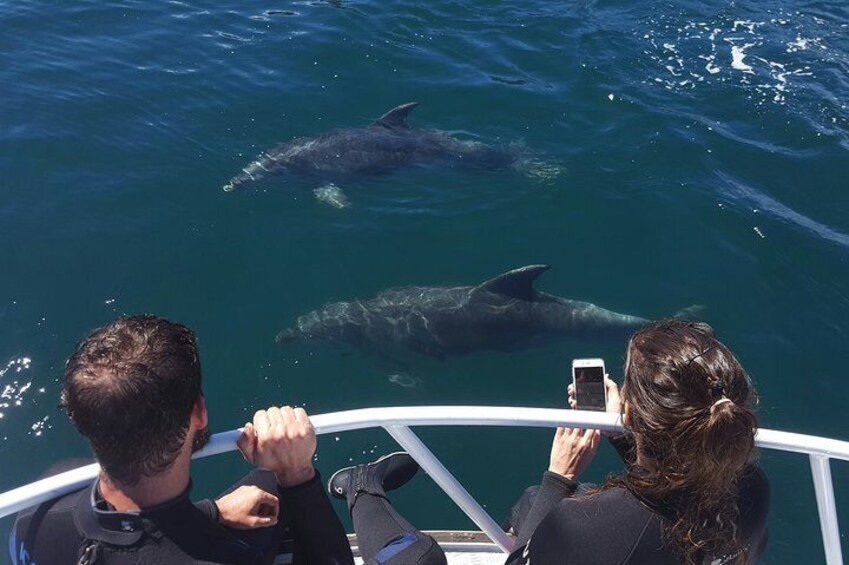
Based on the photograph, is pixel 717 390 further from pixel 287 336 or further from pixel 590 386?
pixel 287 336

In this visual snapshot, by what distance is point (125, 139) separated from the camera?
1255 centimetres

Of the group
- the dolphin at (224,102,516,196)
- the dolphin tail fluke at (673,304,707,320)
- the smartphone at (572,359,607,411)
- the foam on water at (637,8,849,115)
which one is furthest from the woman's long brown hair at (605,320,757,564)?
the foam on water at (637,8,849,115)

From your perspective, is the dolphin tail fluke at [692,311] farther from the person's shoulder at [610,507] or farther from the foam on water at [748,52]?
the person's shoulder at [610,507]

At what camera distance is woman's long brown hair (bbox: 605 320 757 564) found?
10.3ft

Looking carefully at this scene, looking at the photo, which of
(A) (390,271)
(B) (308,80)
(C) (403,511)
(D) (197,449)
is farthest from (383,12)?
(D) (197,449)

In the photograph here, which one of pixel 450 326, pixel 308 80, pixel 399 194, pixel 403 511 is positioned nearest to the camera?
pixel 403 511

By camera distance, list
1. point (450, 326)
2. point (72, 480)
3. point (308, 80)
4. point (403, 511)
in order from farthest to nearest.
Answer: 1. point (308, 80)
2. point (450, 326)
3. point (403, 511)
4. point (72, 480)

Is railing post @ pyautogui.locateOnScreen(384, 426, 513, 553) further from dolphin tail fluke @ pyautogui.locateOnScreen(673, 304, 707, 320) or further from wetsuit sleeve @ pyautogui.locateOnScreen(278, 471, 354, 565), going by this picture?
dolphin tail fluke @ pyautogui.locateOnScreen(673, 304, 707, 320)

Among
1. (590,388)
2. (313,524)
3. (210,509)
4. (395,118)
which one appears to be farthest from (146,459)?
(395,118)

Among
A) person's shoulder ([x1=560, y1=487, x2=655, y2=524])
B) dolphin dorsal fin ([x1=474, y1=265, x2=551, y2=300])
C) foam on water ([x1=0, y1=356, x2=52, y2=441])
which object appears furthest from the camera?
dolphin dorsal fin ([x1=474, y1=265, x2=551, y2=300])

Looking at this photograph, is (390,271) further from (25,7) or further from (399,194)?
(25,7)

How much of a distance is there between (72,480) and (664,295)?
8.53 m

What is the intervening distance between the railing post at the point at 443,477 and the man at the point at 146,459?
19.9 inches

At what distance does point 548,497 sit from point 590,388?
0.64 metres
